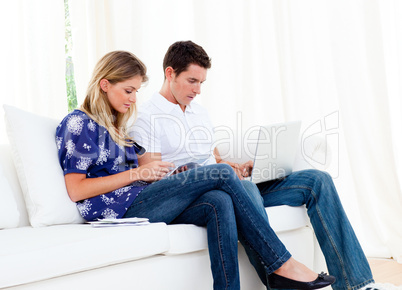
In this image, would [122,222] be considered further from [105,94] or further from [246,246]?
[105,94]

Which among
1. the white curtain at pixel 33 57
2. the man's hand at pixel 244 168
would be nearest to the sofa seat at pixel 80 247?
the man's hand at pixel 244 168

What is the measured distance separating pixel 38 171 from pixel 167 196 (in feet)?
1.61

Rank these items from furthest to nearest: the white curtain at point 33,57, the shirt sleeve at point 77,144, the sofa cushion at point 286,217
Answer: the white curtain at point 33,57 < the sofa cushion at point 286,217 < the shirt sleeve at point 77,144

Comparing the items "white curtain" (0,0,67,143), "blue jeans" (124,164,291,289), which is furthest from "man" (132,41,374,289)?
"white curtain" (0,0,67,143)

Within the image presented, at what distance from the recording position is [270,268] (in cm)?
177

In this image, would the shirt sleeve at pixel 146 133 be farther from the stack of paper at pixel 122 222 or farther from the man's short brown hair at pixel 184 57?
the stack of paper at pixel 122 222

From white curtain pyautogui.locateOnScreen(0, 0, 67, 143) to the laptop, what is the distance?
1.74m

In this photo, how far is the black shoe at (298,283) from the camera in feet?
5.73

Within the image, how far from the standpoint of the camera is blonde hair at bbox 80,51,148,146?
195 centimetres

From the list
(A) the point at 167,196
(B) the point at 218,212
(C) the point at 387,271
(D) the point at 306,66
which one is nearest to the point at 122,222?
(A) the point at 167,196

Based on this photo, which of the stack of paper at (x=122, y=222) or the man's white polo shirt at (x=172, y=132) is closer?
the stack of paper at (x=122, y=222)

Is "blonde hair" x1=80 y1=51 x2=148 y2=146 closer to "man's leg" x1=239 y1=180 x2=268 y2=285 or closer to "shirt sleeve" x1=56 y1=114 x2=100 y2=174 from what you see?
"shirt sleeve" x1=56 y1=114 x2=100 y2=174

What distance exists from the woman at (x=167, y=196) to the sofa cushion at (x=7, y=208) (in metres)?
0.23

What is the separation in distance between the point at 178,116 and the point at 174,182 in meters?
0.61
